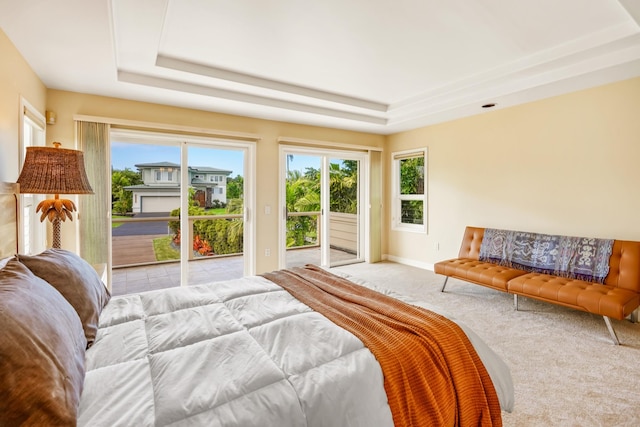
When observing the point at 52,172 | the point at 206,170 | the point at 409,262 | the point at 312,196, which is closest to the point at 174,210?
the point at 206,170

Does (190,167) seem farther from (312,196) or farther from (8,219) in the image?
(8,219)

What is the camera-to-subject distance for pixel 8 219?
2111mm

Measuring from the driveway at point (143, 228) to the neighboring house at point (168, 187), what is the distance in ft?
0.21

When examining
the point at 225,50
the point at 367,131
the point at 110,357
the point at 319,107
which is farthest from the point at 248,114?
the point at 110,357

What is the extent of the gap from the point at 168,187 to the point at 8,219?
78.8 inches

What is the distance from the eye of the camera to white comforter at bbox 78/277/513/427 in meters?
0.99

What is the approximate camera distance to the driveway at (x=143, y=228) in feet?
12.7

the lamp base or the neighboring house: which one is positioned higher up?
the neighboring house

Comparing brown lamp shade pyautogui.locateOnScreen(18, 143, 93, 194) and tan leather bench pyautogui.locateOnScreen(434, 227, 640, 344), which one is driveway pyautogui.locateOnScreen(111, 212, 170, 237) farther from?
tan leather bench pyautogui.locateOnScreen(434, 227, 640, 344)

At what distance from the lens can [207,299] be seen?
6.19ft

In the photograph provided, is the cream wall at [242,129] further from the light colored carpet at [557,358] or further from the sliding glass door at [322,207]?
the light colored carpet at [557,358]

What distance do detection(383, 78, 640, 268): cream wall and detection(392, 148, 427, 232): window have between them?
0.62 feet

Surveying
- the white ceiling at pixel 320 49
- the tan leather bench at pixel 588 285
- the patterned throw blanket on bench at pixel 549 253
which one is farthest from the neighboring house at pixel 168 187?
the patterned throw blanket on bench at pixel 549 253

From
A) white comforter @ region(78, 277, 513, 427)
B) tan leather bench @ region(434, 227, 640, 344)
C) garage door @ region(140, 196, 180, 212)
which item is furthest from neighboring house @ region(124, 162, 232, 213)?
tan leather bench @ region(434, 227, 640, 344)
